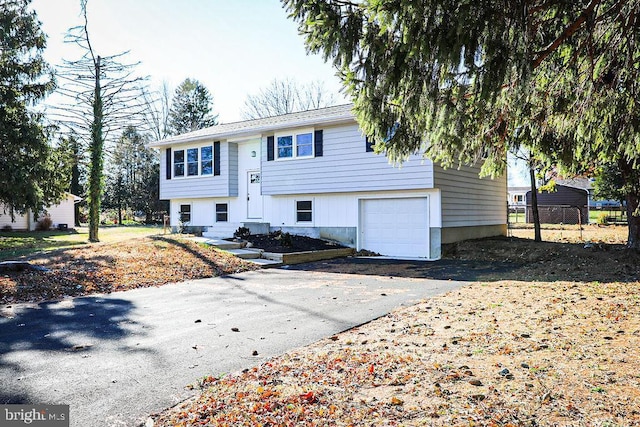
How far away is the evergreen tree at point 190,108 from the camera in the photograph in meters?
39.7

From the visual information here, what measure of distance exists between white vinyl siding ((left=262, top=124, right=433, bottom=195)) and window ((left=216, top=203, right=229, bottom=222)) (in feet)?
8.14

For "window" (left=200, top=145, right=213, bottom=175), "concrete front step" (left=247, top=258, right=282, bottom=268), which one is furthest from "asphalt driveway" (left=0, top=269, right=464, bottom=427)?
"window" (left=200, top=145, right=213, bottom=175)

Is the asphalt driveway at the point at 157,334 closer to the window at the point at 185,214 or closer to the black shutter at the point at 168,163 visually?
the window at the point at 185,214

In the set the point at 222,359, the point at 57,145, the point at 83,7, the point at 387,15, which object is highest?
the point at 83,7

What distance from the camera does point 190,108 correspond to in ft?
134

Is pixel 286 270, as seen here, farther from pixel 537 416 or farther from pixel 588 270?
pixel 537 416

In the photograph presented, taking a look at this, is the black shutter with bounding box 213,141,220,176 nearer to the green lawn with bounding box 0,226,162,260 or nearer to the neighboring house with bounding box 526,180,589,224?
the green lawn with bounding box 0,226,162,260

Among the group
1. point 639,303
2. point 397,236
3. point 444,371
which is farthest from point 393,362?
point 397,236

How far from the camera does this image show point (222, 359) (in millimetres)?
4129

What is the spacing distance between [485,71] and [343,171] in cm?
1033

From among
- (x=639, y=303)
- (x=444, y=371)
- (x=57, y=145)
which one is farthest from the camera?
(x=57, y=145)

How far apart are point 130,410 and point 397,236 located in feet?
38.5

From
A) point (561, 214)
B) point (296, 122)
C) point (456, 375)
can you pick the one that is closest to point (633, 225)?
point (296, 122)

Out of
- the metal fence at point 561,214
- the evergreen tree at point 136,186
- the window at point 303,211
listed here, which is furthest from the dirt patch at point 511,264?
the evergreen tree at point 136,186
